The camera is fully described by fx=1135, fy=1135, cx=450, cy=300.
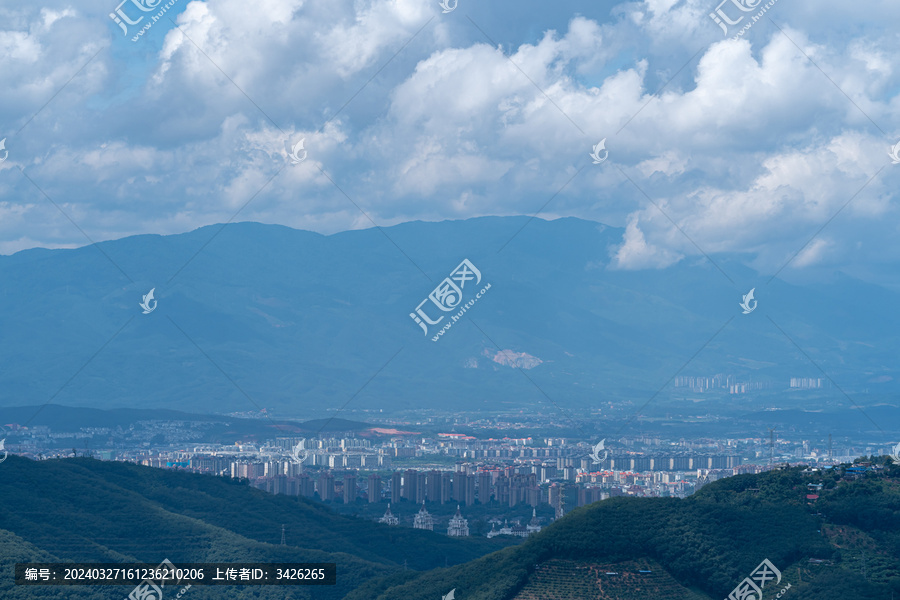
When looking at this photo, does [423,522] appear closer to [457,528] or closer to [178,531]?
[457,528]

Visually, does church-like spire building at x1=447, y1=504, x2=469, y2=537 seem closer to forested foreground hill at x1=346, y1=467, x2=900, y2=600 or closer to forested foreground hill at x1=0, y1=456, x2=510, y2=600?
forested foreground hill at x1=0, y1=456, x2=510, y2=600

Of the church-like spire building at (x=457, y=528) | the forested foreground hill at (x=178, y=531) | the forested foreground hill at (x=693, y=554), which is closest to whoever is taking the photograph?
the forested foreground hill at (x=693, y=554)

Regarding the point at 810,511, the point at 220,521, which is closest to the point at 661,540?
the point at 810,511

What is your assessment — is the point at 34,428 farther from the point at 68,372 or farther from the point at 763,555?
the point at 763,555

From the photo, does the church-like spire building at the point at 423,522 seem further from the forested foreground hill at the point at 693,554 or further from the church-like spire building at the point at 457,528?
the forested foreground hill at the point at 693,554

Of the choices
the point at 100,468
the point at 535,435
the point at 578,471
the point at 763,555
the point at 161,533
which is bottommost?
the point at 763,555

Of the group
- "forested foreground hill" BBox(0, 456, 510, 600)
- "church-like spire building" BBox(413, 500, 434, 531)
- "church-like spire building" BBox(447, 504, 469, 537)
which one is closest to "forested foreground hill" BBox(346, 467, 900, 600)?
"forested foreground hill" BBox(0, 456, 510, 600)

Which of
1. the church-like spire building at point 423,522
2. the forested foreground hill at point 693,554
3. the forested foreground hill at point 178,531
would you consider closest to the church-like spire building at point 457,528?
the church-like spire building at point 423,522
